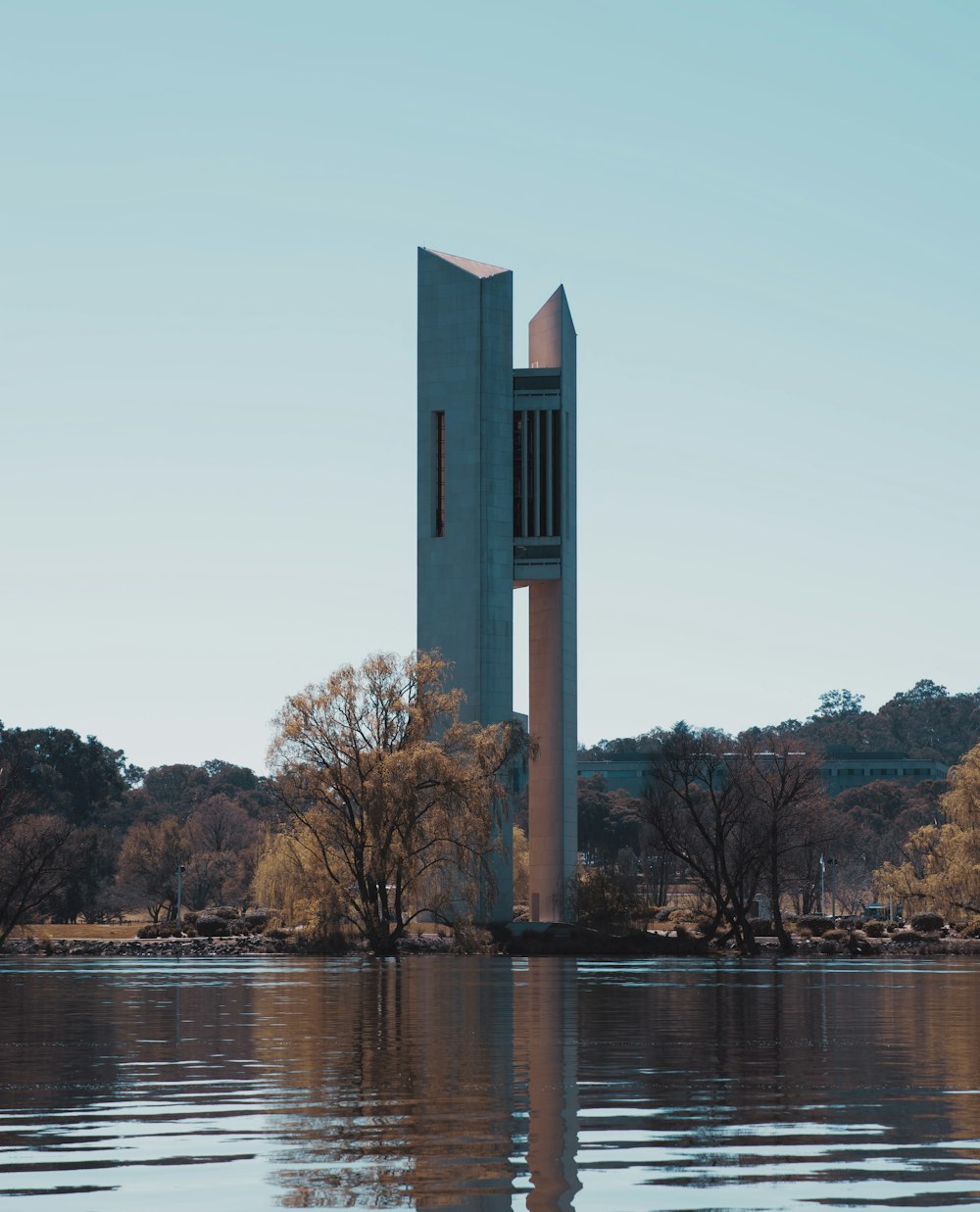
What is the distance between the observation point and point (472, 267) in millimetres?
96312

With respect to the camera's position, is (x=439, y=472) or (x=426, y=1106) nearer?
(x=426, y=1106)

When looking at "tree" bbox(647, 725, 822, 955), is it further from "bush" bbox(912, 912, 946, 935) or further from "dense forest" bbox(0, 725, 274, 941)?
"dense forest" bbox(0, 725, 274, 941)

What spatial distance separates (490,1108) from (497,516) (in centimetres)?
8170

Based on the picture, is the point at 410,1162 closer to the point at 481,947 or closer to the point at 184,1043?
the point at 184,1043

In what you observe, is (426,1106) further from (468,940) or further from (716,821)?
(716,821)

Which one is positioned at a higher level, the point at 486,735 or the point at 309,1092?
the point at 486,735

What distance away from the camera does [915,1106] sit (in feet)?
38.7

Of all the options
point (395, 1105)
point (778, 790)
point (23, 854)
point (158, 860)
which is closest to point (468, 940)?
point (778, 790)

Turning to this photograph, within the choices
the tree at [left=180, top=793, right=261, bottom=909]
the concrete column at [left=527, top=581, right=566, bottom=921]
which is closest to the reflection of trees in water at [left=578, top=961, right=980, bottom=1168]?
the concrete column at [left=527, top=581, right=566, bottom=921]

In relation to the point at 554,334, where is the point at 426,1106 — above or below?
below

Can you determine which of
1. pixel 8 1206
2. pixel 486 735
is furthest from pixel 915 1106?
pixel 486 735

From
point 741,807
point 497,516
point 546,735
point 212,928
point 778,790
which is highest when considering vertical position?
point 497,516

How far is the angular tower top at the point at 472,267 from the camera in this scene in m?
94.9

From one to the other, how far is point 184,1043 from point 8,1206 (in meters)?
11.0
